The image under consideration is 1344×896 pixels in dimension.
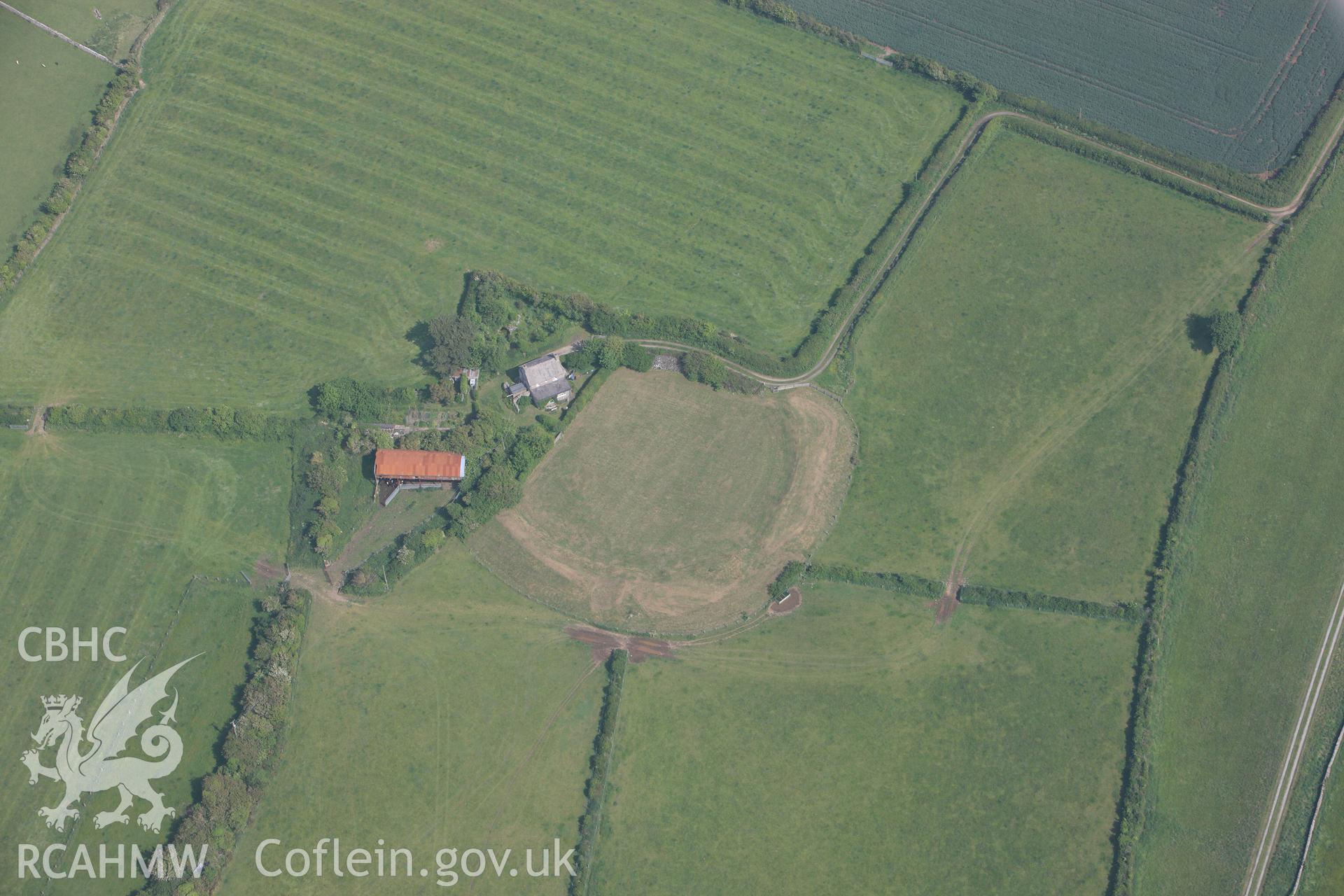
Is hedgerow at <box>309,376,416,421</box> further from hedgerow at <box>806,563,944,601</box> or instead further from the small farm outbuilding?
hedgerow at <box>806,563,944,601</box>

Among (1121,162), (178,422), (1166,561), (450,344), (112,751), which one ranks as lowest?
(112,751)

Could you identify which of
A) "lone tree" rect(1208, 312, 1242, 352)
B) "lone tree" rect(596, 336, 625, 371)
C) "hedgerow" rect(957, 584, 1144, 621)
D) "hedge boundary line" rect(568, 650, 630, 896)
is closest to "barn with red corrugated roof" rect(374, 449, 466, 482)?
"lone tree" rect(596, 336, 625, 371)

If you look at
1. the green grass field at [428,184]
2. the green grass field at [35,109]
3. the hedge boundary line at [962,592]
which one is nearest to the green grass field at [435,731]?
the hedge boundary line at [962,592]

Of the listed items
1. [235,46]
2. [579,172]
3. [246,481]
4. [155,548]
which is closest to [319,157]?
[235,46]

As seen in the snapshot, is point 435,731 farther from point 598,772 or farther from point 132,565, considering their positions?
point 132,565

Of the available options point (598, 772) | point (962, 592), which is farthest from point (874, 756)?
point (598, 772)

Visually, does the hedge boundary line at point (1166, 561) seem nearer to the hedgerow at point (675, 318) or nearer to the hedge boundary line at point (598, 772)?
the hedgerow at point (675, 318)
